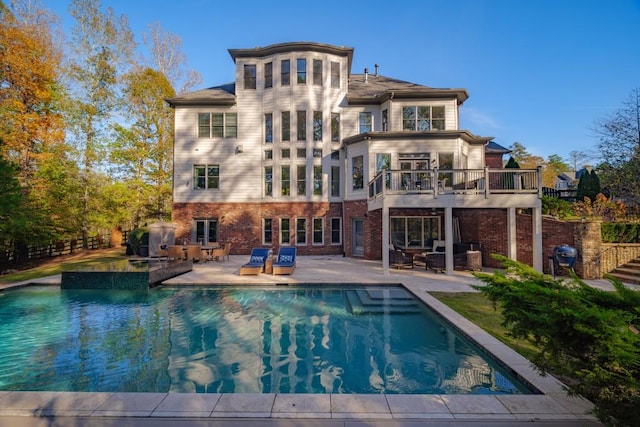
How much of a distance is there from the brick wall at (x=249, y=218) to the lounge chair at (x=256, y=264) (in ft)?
18.3

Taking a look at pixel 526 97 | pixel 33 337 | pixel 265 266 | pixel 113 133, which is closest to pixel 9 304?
pixel 33 337

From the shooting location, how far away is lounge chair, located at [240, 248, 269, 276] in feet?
39.7

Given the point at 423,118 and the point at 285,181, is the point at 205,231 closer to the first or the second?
the point at 285,181

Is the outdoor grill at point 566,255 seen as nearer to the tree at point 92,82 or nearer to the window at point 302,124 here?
the window at point 302,124

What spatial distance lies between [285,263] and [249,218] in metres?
7.50

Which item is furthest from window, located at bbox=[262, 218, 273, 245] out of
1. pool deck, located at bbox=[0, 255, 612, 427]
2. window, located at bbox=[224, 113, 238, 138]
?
pool deck, located at bbox=[0, 255, 612, 427]

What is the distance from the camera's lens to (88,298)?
9.54m

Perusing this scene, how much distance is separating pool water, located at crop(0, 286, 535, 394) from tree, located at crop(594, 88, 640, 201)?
601 inches

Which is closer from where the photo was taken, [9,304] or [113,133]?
[9,304]

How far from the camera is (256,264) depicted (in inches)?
500

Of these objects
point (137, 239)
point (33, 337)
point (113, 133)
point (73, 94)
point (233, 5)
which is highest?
point (233, 5)

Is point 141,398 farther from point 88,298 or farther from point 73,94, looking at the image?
point 73,94

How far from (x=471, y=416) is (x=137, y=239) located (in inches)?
801

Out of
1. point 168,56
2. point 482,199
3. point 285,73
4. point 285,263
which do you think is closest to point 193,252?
point 285,263
